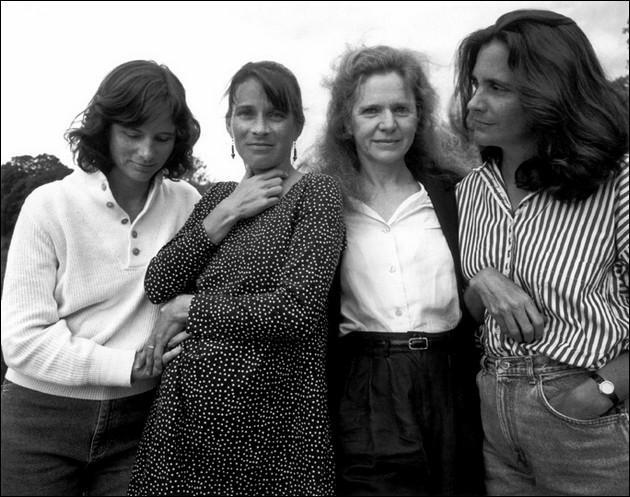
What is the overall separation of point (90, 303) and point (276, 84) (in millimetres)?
1172

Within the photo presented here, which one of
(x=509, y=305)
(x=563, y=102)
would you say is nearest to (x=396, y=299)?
(x=509, y=305)

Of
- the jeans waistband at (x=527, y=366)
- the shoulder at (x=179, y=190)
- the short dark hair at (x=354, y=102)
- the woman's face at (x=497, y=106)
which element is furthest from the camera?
the shoulder at (x=179, y=190)

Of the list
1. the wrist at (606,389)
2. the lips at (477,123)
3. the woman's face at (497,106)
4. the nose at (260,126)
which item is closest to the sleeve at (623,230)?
the wrist at (606,389)

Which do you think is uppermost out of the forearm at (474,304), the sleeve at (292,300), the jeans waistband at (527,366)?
the sleeve at (292,300)

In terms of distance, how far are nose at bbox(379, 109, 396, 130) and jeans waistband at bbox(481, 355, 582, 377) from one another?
1.02 metres

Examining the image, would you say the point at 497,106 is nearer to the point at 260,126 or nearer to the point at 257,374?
the point at 260,126

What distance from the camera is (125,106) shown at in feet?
7.79

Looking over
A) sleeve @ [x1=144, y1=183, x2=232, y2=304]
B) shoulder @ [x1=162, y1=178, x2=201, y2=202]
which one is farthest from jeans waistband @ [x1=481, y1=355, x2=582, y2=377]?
shoulder @ [x1=162, y1=178, x2=201, y2=202]

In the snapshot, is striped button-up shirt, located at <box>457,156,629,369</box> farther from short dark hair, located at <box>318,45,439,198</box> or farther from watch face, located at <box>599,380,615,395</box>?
short dark hair, located at <box>318,45,439,198</box>

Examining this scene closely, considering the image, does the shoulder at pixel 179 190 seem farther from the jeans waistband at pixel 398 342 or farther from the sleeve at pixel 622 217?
the sleeve at pixel 622 217

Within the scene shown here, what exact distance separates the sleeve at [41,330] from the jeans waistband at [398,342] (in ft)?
3.04

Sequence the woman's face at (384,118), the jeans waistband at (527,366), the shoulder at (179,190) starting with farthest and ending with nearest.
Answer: the shoulder at (179,190) < the woman's face at (384,118) < the jeans waistband at (527,366)

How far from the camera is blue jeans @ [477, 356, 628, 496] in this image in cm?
180

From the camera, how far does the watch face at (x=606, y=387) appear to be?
5.86 feet
